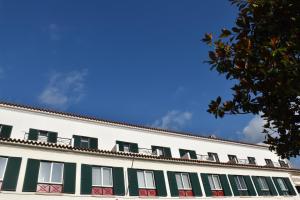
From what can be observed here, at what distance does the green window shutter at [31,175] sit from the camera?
16906 millimetres

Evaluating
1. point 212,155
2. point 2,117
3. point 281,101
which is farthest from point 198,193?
point 281,101

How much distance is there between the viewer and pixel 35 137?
21469 mm

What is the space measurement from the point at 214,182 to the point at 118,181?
964 cm

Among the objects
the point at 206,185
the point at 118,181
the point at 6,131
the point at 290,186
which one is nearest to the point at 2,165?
the point at 6,131

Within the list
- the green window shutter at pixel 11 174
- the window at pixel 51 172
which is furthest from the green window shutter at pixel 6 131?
the window at pixel 51 172

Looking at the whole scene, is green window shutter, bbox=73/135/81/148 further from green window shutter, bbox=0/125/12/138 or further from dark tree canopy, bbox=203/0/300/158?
dark tree canopy, bbox=203/0/300/158

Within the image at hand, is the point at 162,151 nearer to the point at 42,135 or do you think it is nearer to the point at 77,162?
the point at 77,162

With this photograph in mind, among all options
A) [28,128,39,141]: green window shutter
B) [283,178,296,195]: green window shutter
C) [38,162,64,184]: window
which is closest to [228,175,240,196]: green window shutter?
[283,178,296,195]: green window shutter

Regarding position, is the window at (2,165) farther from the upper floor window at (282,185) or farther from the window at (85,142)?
the upper floor window at (282,185)

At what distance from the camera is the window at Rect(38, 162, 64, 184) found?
1802 cm

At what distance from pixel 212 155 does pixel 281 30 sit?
25.9 meters

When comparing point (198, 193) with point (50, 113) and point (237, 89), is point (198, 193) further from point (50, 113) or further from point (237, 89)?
point (237, 89)

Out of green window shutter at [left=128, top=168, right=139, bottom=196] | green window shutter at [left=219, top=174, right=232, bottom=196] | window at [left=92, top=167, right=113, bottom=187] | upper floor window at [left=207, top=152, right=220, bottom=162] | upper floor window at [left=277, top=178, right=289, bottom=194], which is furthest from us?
upper floor window at [left=207, top=152, right=220, bottom=162]

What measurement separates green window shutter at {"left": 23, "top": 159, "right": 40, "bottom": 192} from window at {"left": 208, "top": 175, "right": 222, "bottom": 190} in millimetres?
14621
